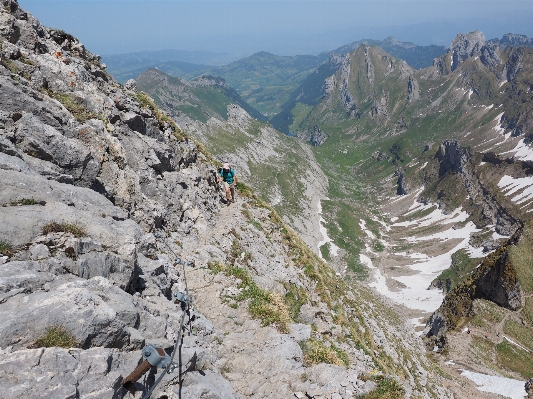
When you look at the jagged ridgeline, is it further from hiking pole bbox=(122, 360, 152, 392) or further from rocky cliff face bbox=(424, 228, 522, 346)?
rocky cliff face bbox=(424, 228, 522, 346)

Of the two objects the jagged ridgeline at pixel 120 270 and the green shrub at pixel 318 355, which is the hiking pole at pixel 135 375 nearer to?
the jagged ridgeline at pixel 120 270

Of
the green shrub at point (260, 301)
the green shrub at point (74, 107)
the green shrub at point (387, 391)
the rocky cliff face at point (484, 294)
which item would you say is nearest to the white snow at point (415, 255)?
the rocky cliff face at point (484, 294)

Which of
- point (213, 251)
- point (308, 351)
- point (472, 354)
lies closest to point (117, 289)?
point (308, 351)

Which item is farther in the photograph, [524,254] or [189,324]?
[524,254]

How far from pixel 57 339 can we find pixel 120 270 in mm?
4451

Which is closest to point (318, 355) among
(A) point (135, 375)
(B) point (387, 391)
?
(B) point (387, 391)

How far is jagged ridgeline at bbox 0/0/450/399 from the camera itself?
9.29 m

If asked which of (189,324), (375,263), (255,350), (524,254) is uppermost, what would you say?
(189,324)

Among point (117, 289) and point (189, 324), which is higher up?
point (117, 289)

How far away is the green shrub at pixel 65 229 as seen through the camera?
39.8ft

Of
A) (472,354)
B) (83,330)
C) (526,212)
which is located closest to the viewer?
(83,330)

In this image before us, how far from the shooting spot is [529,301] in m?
84.8

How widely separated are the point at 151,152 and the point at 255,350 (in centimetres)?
1919

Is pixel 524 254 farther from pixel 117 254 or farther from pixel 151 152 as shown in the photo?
pixel 117 254
